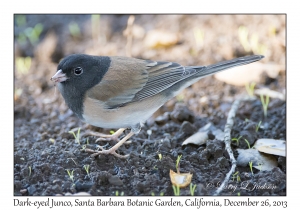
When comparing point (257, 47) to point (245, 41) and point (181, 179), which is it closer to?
point (245, 41)

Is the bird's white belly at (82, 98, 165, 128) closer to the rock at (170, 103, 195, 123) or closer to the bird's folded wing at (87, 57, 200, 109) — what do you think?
the bird's folded wing at (87, 57, 200, 109)

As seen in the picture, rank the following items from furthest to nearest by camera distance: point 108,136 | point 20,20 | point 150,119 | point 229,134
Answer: point 20,20, point 150,119, point 108,136, point 229,134

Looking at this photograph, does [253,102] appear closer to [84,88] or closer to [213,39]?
[213,39]

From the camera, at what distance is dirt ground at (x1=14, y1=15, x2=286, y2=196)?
10.4 feet

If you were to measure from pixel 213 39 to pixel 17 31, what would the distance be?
105 inches

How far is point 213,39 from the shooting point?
17.7 feet

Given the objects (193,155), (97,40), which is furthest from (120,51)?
(193,155)

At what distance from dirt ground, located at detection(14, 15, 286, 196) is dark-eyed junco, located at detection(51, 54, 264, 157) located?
0.30m

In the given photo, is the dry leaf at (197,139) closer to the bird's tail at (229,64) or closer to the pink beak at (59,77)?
the bird's tail at (229,64)

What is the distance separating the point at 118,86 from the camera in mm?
3633

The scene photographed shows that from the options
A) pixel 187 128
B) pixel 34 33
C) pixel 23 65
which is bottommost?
pixel 187 128

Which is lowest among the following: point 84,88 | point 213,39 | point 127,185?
point 127,185

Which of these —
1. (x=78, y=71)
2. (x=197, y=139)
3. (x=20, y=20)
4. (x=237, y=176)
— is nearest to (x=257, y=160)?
→ (x=237, y=176)

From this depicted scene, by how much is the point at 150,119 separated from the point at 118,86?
86 cm
